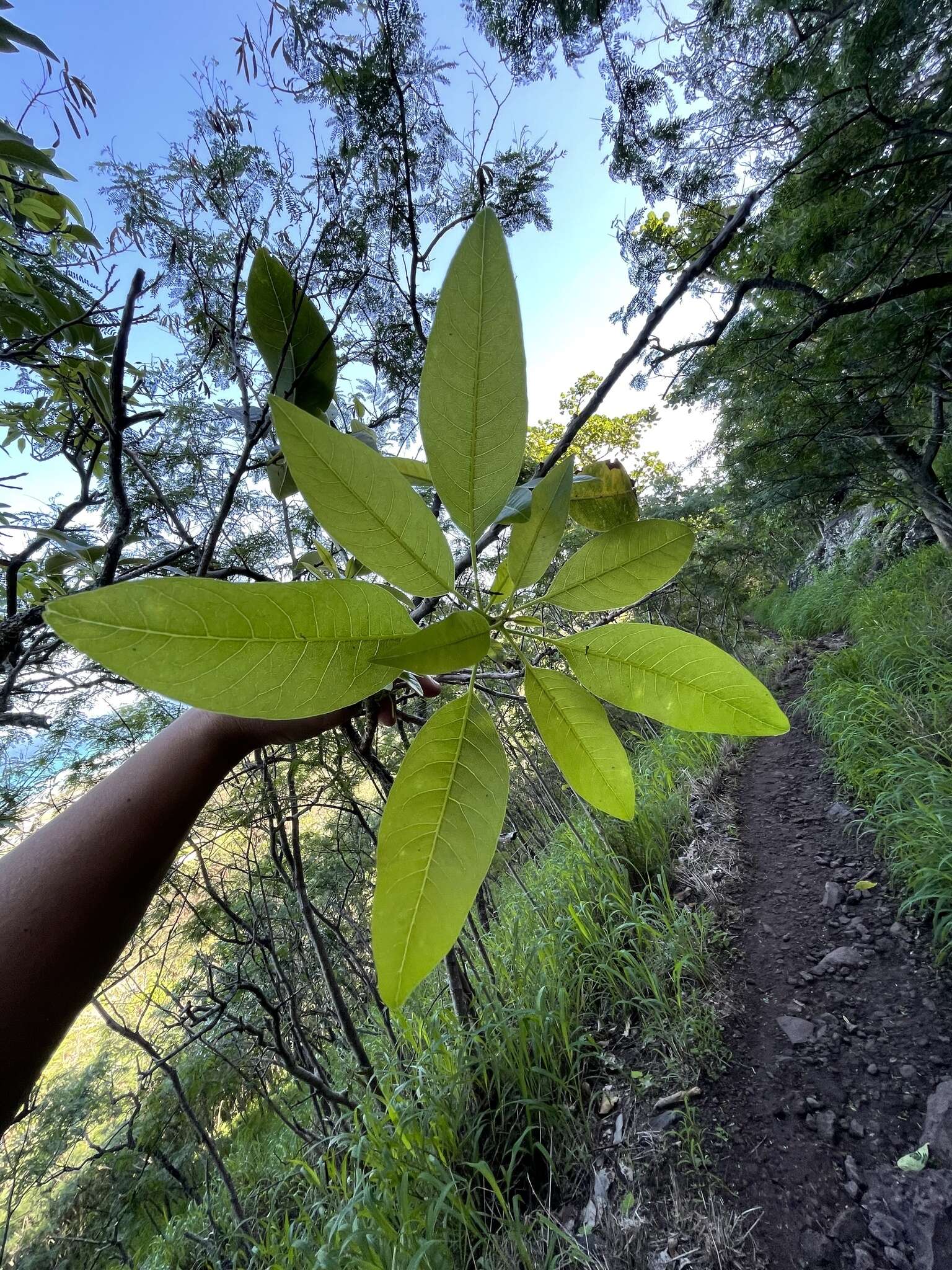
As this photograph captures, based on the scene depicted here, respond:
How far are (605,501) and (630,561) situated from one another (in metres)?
0.13

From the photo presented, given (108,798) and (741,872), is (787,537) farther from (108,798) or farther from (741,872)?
(108,798)

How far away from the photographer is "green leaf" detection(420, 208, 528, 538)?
0.22 meters

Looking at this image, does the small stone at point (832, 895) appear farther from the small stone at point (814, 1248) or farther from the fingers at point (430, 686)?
the fingers at point (430, 686)

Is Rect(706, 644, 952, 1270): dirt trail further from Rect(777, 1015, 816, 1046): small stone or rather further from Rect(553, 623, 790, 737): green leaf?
Rect(553, 623, 790, 737): green leaf

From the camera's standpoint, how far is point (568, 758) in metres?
0.31

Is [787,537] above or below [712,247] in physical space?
below

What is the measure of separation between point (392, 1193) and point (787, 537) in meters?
9.97

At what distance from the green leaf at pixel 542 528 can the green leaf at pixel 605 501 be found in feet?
0.38

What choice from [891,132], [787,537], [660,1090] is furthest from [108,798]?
[787,537]

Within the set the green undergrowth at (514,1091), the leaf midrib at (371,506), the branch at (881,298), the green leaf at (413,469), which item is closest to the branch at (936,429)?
the branch at (881,298)

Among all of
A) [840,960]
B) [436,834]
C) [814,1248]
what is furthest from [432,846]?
Result: [840,960]

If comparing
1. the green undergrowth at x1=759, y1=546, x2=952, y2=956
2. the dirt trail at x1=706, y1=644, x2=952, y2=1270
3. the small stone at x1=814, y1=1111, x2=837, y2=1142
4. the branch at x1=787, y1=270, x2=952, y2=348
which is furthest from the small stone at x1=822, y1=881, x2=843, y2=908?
the branch at x1=787, y1=270, x2=952, y2=348

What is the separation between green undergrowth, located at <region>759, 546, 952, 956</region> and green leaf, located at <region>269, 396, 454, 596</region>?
97.3 inches

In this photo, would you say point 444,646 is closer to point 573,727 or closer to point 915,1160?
point 573,727
